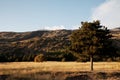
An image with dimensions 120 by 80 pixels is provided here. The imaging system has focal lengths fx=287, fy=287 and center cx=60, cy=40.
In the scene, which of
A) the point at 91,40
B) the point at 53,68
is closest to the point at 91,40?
the point at 91,40

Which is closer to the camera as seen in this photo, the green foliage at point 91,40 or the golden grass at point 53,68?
the golden grass at point 53,68

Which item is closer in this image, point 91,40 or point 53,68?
point 91,40

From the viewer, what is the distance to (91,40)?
162ft

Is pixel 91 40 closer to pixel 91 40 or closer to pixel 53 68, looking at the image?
pixel 91 40

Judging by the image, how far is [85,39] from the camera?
50.3 metres

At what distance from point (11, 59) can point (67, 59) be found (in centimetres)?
2046

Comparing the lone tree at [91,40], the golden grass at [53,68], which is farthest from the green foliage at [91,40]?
the golden grass at [53,68]

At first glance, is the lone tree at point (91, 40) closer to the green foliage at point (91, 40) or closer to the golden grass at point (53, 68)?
the green foliage at point (91, 40)

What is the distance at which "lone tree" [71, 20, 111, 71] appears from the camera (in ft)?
161

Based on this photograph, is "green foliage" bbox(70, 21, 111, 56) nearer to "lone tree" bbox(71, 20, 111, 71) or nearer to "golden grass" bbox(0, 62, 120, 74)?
"lone tree" bbox(71, 20, 111, 71)

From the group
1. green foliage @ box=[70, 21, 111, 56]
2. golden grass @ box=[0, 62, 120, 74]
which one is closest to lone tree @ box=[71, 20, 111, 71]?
green foliage @ box=[70, 21, 111, 56]

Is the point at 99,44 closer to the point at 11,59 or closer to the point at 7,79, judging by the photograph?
the point at 7,79

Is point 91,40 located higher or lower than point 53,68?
higher

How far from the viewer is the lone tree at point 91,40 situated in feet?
161
